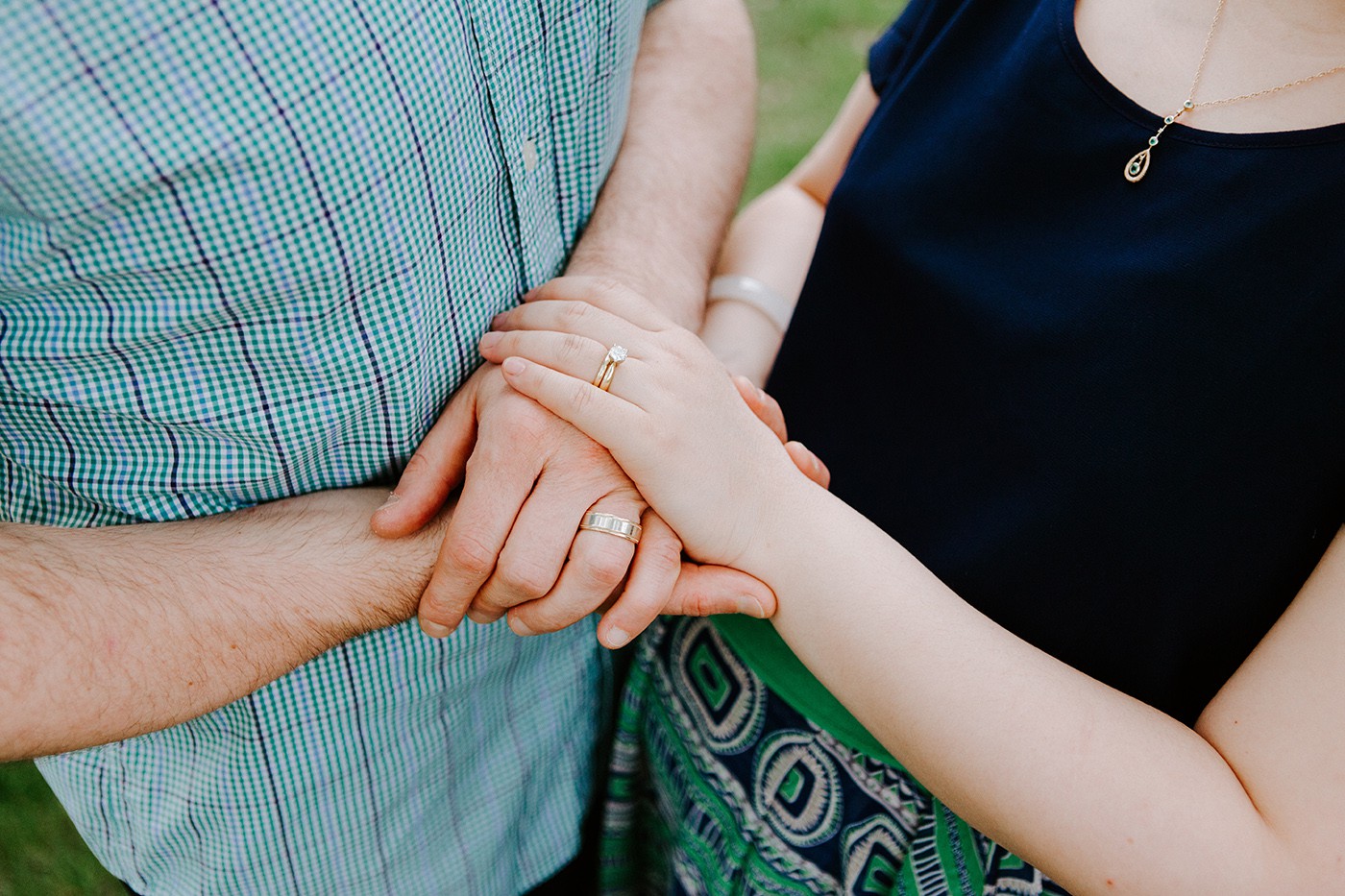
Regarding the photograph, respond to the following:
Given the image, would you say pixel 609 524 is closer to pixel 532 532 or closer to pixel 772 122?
pixel 532 532

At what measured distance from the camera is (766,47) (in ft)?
14.6

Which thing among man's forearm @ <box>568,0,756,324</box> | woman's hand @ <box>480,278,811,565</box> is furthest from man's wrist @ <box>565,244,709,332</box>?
woman's hand @ <box>480,278,811,565</box>

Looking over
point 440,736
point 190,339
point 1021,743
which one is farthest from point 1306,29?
point 440,736

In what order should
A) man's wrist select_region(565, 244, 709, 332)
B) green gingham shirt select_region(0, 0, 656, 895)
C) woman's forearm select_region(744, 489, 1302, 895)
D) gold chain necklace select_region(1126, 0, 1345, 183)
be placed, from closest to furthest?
green gingham shirt select_region(0, 0, 656, 895)
woman's forearm select_region(744, 489, 1302, 895)
gold chain necklace select_region(1126, 0, 1345, 183)
man's wrist select_region(565, 244, 709, 332)

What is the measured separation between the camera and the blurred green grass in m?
2.36

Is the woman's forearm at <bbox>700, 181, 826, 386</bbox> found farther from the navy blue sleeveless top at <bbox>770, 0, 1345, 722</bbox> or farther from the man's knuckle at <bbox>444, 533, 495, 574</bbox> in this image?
the man's knuckle at <bbox>444, 533, 495, 574</bbox>

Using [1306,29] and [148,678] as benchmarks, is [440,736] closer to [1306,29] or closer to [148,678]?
[148,678]

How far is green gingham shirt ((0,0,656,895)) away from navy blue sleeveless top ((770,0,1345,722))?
507 mm

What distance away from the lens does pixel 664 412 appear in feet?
3.84

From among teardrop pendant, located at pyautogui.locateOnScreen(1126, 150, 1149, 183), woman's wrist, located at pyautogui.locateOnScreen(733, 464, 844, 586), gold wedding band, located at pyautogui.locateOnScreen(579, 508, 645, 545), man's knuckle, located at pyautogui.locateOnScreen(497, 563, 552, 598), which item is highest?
teardrop pendant, located at pyautogui.locateOnScreen(1126, 150, 1149, 183)

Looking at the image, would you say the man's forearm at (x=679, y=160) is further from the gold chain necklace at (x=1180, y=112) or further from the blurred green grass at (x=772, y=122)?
the blurred green grass at (x=772, y=122)

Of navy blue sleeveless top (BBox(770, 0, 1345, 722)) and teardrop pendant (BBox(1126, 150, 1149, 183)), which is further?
teardrop pendant (BBox(1126, 150, 1149, 183))

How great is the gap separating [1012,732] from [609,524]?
539 millimetres

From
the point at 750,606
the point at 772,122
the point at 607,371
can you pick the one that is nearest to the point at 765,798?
the point at 750,606
